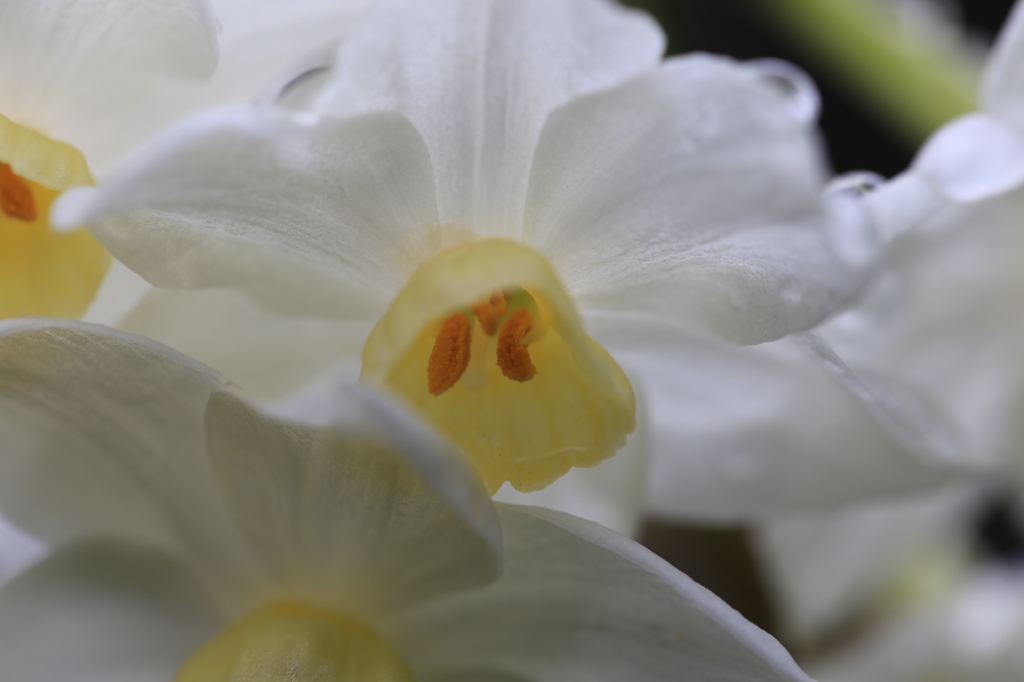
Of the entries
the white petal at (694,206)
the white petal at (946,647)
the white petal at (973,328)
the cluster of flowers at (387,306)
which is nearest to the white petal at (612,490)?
the cluster of flowers at (387,306)

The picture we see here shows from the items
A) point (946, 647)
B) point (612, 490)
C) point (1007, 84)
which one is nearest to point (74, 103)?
point (612, 490)

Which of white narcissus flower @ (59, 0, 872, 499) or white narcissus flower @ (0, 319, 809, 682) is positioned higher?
white narcissus flower @ (59, 0, 872, 499)

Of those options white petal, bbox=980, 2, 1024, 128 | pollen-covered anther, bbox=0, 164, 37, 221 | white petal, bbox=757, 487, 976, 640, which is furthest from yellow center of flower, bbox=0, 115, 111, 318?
white petal, bbox=757, 487, 976, 640

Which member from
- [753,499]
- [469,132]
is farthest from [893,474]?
[469,132]

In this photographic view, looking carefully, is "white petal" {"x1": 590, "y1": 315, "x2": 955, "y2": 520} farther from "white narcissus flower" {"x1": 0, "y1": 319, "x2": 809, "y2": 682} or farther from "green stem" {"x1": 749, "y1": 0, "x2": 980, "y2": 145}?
"green stem" {"x1": 749, "y1": 0, "x2": 980, "y2": 145}

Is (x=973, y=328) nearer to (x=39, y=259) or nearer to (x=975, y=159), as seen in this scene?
(x=975, y=159)

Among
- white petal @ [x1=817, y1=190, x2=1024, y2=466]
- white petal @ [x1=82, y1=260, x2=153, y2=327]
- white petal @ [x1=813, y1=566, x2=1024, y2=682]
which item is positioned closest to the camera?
white petal @ [x1=82, y1=260, x2=153, y2=327]

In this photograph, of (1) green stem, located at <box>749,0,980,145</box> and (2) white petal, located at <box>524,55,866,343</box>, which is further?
(1) green stem, located at <box>749,0,980,145</box>
